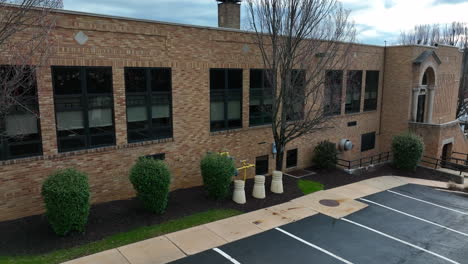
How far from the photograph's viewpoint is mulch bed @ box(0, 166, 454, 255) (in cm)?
842

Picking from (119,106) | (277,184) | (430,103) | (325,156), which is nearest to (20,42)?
(119,106)

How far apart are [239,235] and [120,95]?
6145 mm

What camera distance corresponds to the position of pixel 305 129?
13.4m

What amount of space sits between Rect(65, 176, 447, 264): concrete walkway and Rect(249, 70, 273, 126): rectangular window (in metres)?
4.46

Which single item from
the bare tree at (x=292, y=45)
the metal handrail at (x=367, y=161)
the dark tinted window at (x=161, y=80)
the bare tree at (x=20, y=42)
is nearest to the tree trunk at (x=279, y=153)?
the bare tree at (x=292, y=45)

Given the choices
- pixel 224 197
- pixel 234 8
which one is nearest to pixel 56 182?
pixel 224 197

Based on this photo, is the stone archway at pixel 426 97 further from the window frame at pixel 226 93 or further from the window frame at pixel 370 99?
the window frame at pixel 226 93

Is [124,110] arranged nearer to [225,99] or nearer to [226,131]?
[225,99]

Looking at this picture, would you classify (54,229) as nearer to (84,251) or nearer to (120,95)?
(84,251)

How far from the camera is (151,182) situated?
10.1m

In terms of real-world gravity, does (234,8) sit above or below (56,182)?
above

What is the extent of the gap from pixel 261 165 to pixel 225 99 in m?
4.01

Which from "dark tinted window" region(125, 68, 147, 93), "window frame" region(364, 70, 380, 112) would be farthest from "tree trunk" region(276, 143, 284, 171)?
"window frame" region(364, 70, 380, 112)

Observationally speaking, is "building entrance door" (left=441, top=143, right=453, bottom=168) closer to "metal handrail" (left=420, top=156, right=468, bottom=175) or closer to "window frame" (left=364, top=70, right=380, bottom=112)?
"metal handrail" (left=420, top=156, right=468, bottom=175)
